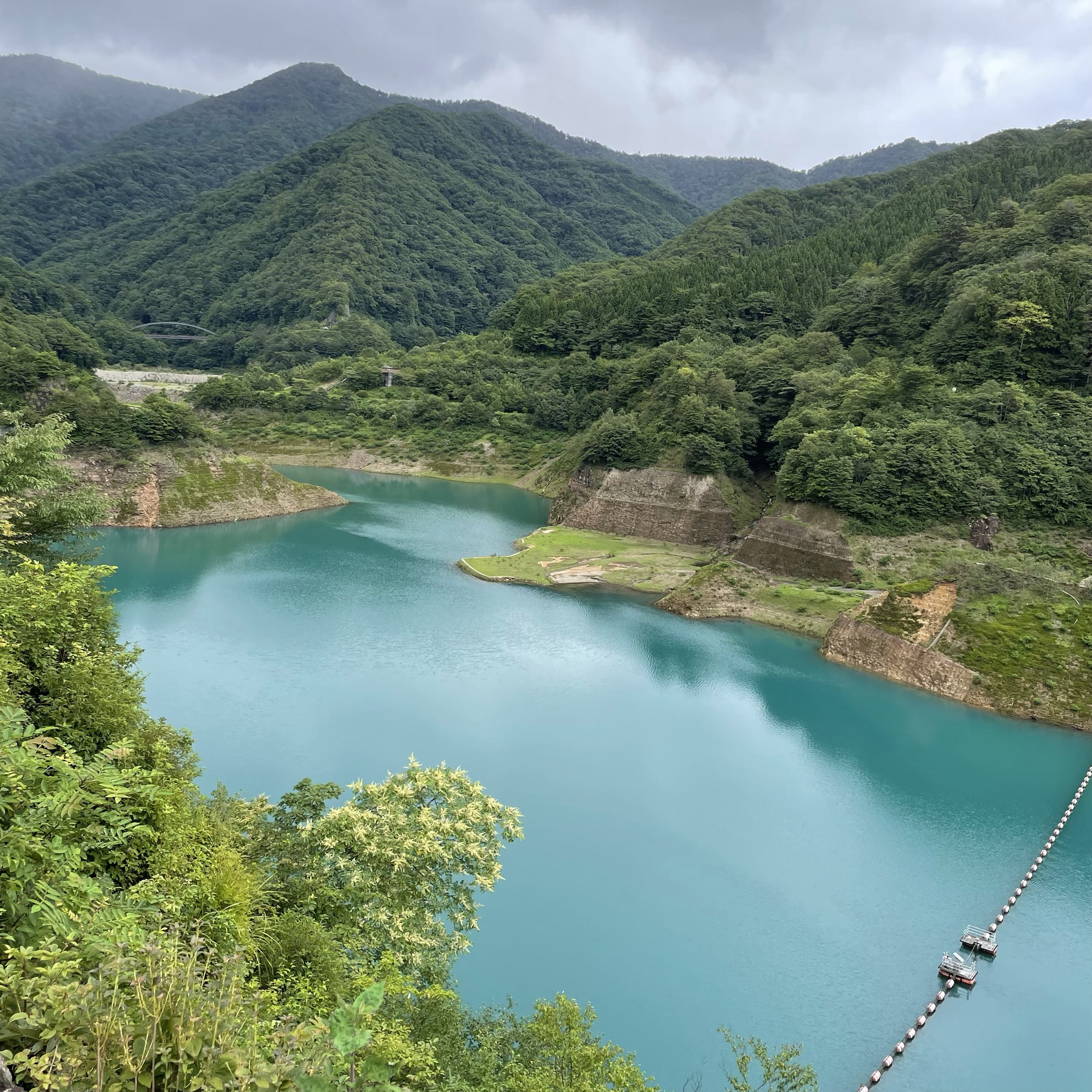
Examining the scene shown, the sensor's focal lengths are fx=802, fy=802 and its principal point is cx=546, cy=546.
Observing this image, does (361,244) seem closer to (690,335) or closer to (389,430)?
(389,430)

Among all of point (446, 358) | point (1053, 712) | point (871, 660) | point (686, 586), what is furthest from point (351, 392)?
point (1053, 712)

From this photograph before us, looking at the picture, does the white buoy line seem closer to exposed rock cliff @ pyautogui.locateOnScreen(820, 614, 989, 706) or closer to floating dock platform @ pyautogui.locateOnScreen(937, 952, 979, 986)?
floating dock platform @ pyautogui.locateOnScreen(937, 952, 979, 986)

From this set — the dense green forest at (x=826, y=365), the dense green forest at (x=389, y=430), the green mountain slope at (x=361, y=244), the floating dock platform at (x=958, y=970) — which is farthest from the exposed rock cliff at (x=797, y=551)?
the green mountain slope at (x=361, y=244)

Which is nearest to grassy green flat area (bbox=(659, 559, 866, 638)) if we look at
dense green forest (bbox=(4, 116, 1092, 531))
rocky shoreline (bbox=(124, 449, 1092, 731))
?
rocky shoreline (bbox=(124, 449, 1092, 731))

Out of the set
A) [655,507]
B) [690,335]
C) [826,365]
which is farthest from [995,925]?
[690,335]

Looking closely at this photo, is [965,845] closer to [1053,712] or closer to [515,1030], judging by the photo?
[1053,712]

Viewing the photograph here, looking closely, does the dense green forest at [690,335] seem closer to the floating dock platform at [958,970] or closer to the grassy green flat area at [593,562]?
the grassy green flat area at [593,562]
